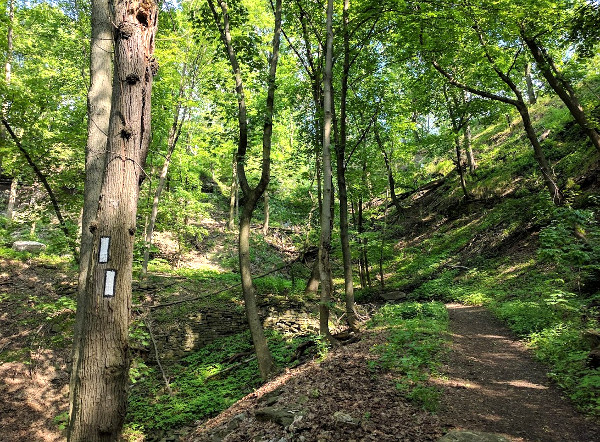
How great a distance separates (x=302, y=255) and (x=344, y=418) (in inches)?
457

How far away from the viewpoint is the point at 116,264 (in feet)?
10.6

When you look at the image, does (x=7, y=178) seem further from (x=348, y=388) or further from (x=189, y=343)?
(x=348, y=388)

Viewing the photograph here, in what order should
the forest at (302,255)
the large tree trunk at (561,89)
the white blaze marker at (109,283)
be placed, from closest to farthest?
1. the white blaze marker at (109,283)
2. the forest at (302,255)
3. the large tree trunk at (561,89)

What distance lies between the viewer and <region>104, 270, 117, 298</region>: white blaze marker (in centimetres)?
314

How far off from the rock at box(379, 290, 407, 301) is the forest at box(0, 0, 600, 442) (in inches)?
4.9

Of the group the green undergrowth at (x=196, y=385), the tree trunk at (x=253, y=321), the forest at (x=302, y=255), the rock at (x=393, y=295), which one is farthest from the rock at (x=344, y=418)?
the rock at (x=393, y=295)

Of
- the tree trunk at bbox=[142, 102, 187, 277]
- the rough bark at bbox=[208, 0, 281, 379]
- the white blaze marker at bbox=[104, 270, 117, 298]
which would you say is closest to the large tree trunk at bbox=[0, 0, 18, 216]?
the tree trunk at bbox=[142, 102, 187, 277]

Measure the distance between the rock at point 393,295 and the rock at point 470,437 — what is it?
10.1m

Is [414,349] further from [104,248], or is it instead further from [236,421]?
[104,248]

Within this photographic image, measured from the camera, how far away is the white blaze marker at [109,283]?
3.14 metres

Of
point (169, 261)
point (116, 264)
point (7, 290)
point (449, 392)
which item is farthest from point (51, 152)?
point (449, 392)

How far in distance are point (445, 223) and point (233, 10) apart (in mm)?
15611

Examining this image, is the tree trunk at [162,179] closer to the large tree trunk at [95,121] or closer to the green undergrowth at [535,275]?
the large tree trunk at [95,121]

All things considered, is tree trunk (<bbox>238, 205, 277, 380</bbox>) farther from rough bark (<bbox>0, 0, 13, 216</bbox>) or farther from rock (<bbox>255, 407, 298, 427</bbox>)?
rough bark (<bbox>0, 0, 13, 216</bbox>)
